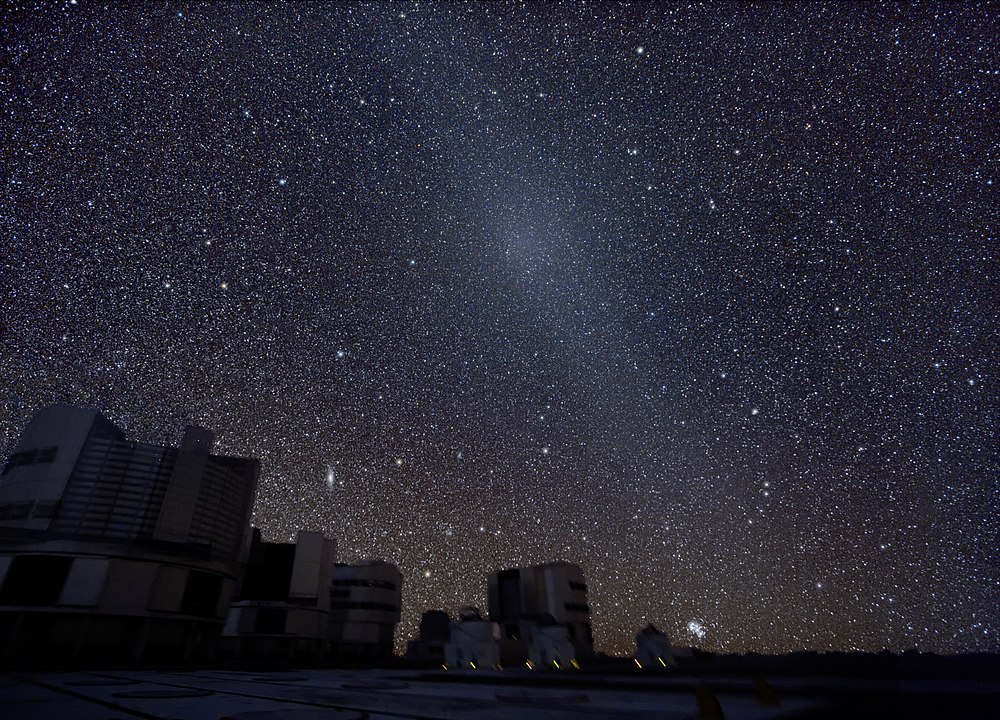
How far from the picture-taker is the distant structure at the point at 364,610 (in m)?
77.8

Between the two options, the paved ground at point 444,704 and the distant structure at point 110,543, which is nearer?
the paved ground at point 444,704

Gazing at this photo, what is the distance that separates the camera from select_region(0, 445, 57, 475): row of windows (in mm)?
44781

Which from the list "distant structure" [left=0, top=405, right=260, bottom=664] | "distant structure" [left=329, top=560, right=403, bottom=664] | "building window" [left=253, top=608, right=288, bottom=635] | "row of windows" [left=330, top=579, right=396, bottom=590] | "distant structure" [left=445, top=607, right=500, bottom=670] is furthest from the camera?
"row of windows" [left=330, top=579, right=396, bottom=590]

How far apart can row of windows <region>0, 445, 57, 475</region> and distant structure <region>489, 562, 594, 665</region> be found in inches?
2315

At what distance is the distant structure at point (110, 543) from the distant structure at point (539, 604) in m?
43.1

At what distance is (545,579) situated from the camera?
81625mm

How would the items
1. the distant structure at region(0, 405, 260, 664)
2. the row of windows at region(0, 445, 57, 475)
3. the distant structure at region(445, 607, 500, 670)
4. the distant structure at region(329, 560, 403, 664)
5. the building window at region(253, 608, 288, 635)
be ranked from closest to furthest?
the distant structure at region(0, 405, 260, 664)
the row of windows at region(0, 445, 57, 475)
the distant structure at region(445, 607, 500, 670)
the building window at region(253, 608, 288, 635)
the distant structure at region(329, 560, 403, 664)

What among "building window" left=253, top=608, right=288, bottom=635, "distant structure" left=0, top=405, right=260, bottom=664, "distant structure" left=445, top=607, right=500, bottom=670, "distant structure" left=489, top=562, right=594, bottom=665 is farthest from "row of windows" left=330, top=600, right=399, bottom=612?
"distant structure" left=445, top=607, right=500, bottom=670

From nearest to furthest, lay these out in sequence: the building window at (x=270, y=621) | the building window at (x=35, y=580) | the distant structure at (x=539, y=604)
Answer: the building window at (x=35, y=580), the building window at (x=270, y=621), the distant structure at (x=539, y=604)

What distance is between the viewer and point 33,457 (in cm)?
4506

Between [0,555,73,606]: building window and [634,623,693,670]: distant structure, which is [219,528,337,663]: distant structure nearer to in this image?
[0,555,73,606]: building window

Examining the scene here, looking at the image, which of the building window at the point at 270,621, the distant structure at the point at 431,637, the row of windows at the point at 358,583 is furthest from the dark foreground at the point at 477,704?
the distant structure at the point at 431,637

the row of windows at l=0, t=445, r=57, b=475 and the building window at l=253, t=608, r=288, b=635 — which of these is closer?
the row of windows at l=0, t=445, r=57, b=475

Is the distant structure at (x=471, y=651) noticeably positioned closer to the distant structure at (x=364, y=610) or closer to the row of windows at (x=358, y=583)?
the distant structure at (x=364, y=610)
